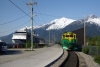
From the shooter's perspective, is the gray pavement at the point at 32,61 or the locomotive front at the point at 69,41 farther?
the locomotive front at the point at 69,41

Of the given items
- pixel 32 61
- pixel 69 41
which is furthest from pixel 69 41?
pixel 32 61

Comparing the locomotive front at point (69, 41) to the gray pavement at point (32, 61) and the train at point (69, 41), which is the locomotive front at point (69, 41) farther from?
the gray pavement at point (32, 61)

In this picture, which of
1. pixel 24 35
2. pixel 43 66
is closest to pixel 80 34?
pixel 24 35

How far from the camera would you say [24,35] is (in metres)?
96.6

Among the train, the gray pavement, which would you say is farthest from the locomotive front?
the gray pavement

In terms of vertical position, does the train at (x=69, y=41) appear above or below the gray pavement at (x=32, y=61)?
above

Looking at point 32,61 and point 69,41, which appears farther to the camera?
point 69,41

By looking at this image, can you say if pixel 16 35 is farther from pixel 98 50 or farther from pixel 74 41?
pixel 98 50

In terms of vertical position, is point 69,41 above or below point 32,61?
above

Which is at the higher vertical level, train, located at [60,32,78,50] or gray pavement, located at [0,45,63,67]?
train, located at [60,32,78,50]

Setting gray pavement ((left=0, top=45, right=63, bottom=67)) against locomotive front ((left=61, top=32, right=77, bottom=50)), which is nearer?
gray pavement ((left=0, top=45, right=63, bottom=67))

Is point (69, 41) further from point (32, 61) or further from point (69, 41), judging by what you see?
point (32, 61)

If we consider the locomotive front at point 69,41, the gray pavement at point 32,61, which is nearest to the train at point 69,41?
the locomotive front at point 69,41

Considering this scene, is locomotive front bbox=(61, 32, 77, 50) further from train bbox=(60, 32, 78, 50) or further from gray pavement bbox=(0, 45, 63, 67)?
gray pavement bbox=(0, 45, 63, 67)
